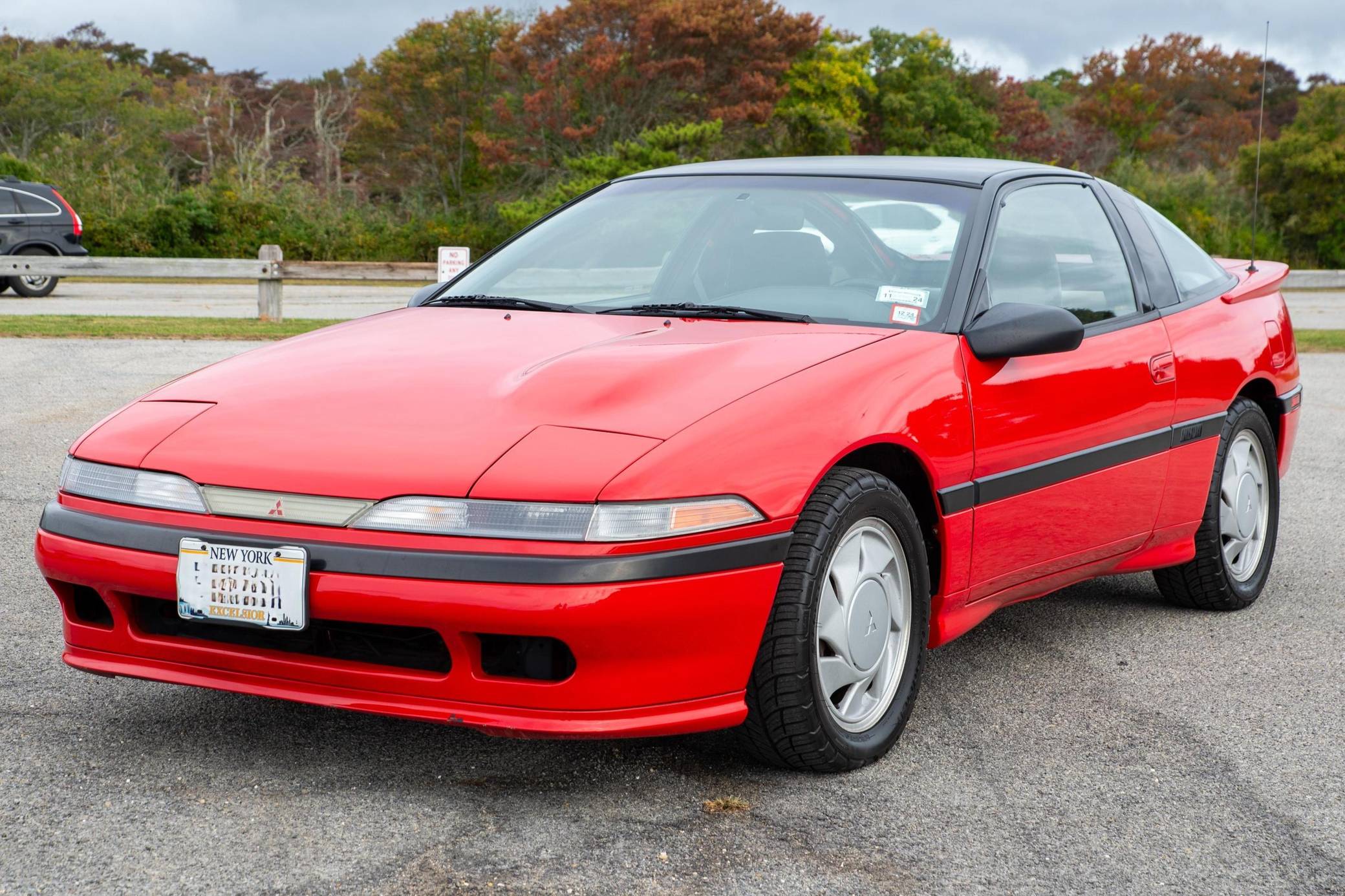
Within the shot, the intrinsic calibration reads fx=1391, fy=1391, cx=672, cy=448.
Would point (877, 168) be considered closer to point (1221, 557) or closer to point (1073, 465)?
point (1073, 465)

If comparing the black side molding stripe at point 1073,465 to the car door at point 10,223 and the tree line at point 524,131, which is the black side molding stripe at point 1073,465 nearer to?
the car door at point 10,223

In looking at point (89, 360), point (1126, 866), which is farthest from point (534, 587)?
point (89, 360)

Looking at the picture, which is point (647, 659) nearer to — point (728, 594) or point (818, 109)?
point (728, 594)

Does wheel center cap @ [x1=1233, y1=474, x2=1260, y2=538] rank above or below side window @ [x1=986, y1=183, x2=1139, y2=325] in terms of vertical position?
below

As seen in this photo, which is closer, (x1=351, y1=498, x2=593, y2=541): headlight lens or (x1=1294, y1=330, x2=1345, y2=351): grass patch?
(x1=351, y1=498, x2=593, y2=541): headlight lens

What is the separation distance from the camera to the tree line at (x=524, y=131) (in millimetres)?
27219

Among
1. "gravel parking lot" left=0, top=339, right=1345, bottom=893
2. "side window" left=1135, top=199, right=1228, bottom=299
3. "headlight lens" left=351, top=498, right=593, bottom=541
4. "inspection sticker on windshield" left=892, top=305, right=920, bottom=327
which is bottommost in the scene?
"gravel parking lot" left=0, top=339, right=1345, bottom=893

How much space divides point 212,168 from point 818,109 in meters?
14.2

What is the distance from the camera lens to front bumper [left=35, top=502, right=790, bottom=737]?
2.56 metres

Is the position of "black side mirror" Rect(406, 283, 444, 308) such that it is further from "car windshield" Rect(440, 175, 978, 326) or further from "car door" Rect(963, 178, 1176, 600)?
"car door" Rect(963, 178, 1176, 600)

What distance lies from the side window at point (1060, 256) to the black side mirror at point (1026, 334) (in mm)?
259

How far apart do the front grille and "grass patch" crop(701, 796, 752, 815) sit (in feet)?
2.00

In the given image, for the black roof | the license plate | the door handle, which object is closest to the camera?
the license plate

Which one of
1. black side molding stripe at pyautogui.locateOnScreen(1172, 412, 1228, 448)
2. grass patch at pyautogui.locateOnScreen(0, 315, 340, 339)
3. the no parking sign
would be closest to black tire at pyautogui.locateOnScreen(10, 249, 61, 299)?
grass patch at pyautogui.locateOnScreen(0, 315, 340, 339)
